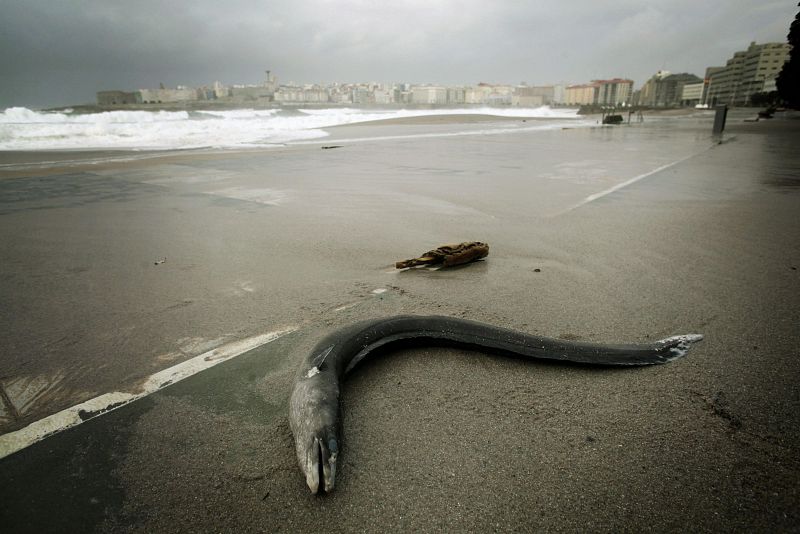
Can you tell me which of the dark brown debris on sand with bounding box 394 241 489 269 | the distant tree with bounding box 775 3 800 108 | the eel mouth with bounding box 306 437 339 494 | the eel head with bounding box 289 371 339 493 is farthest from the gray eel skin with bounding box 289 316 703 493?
the distant tree with bounding box 775 3 800 108

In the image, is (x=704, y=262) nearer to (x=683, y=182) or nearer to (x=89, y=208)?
(x=683, y=182)

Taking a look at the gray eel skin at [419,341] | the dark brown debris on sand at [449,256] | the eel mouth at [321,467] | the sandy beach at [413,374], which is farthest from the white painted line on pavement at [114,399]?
the dark brown debris on sand at [449,256]

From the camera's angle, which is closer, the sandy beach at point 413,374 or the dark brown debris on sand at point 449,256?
Result: the sandy beach at point 413,374

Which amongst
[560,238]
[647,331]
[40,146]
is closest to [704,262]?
[560,238]

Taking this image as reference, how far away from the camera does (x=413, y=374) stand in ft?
8.18

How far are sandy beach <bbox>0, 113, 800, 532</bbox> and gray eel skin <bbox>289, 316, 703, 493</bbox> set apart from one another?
0.31 ft

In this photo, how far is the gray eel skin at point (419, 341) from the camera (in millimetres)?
1991

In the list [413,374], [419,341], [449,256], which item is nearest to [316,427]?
[413,374]

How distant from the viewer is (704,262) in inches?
163

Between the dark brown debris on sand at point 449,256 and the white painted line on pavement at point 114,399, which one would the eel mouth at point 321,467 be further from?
the dark brown debris on sand at point 449,256

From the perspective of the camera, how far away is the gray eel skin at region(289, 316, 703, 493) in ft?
6.53

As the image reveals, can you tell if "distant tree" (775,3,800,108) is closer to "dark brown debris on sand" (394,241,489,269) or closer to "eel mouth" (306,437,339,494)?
"dark brown debris on sand" (394,241,489,269)

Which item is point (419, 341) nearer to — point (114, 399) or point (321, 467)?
point (321, 467)

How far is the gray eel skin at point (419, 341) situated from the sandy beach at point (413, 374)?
0.10 m
